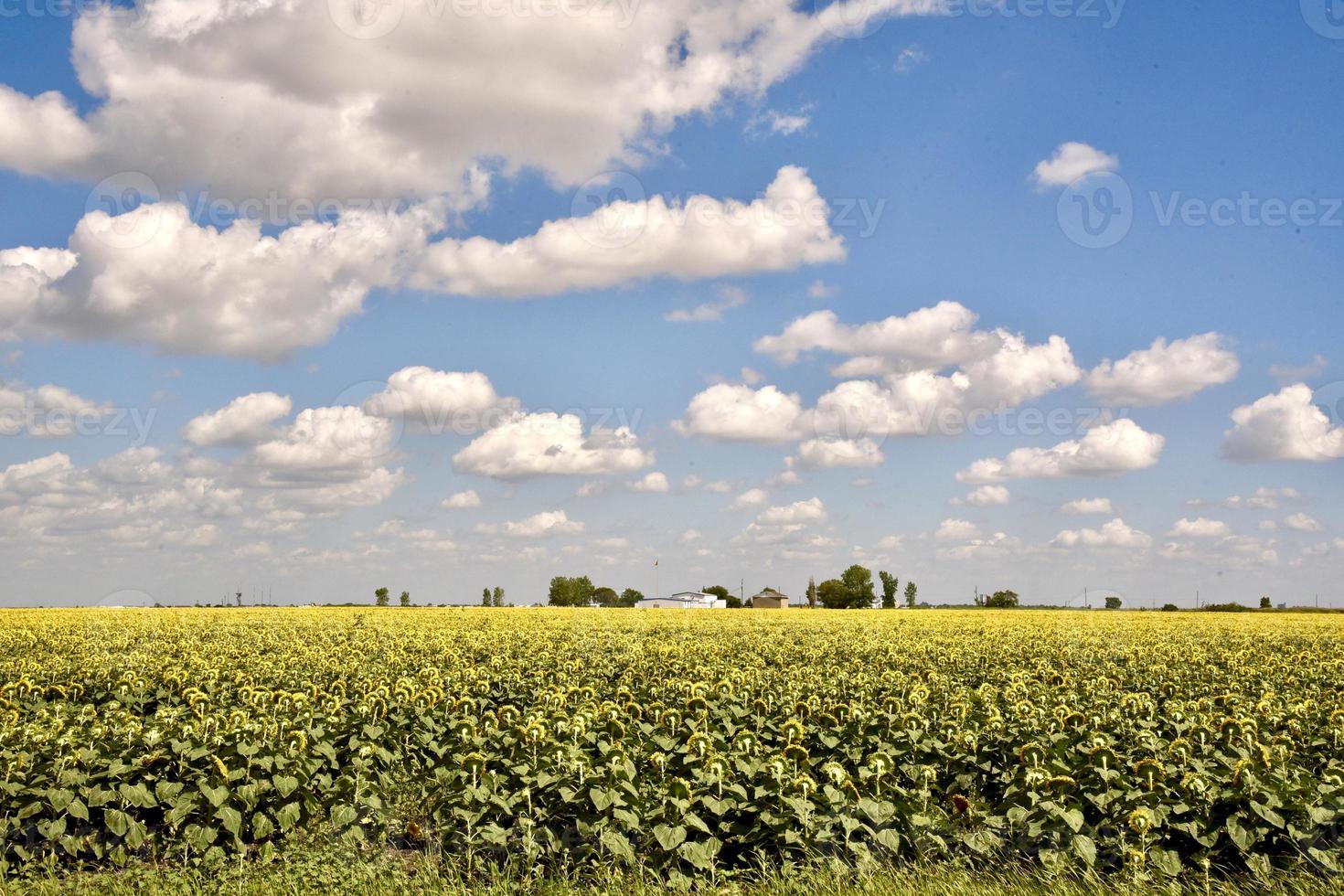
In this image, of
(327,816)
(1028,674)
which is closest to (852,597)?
(1028,674)

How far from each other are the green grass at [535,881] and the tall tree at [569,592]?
11092 centimetres

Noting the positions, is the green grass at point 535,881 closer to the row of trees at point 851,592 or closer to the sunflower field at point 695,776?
the sunflower field at point 695,776

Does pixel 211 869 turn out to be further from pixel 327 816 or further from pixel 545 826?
pixel 545 826

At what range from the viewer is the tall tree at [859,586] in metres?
120

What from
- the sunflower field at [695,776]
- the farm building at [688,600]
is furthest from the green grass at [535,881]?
the farm building at [688,600]

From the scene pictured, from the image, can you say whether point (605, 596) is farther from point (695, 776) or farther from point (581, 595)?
point (695, 776)

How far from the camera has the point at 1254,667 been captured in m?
16.1

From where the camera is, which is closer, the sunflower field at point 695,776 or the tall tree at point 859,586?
the sunflower field at point 695,776

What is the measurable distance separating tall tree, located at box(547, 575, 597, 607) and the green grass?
111m

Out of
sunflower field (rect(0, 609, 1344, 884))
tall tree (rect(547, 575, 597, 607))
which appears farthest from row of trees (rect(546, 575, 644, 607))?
sunflower field (rect(0, 609, 1344, 884))

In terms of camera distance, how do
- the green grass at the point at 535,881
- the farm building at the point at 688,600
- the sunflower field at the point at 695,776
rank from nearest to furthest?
the green grass at the point at 535,881, the sunflower field at the point at 695,776, the farm building at the point at 688,600

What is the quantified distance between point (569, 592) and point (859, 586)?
37412 millimetres

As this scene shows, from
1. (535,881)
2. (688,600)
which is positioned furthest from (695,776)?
(688,600)

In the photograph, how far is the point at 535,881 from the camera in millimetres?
7199
